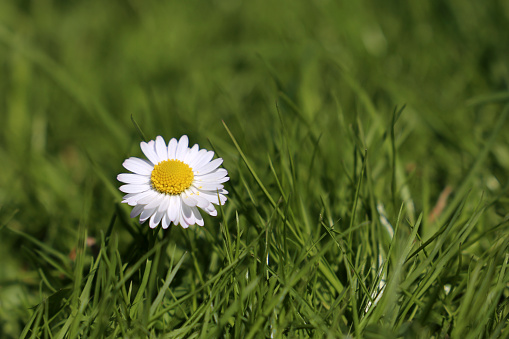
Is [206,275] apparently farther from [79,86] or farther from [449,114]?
→ [79,86]

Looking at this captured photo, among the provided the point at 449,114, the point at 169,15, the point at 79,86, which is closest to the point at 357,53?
the point at 449,114

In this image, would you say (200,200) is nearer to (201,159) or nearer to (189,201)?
(189,201)

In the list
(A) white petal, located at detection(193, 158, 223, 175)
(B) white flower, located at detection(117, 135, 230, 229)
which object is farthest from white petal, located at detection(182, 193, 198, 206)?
(A) white petal, located at detection(193, 158, 223, 175)

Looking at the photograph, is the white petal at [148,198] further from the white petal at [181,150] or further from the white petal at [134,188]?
the white petal at [181,150]

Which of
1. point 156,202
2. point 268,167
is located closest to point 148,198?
point 156,202

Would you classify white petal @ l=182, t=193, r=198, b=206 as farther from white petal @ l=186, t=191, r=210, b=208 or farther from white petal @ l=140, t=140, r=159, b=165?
white petal @ l=140, t=140, r=159, b=165

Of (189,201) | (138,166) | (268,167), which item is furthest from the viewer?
(268,167)
